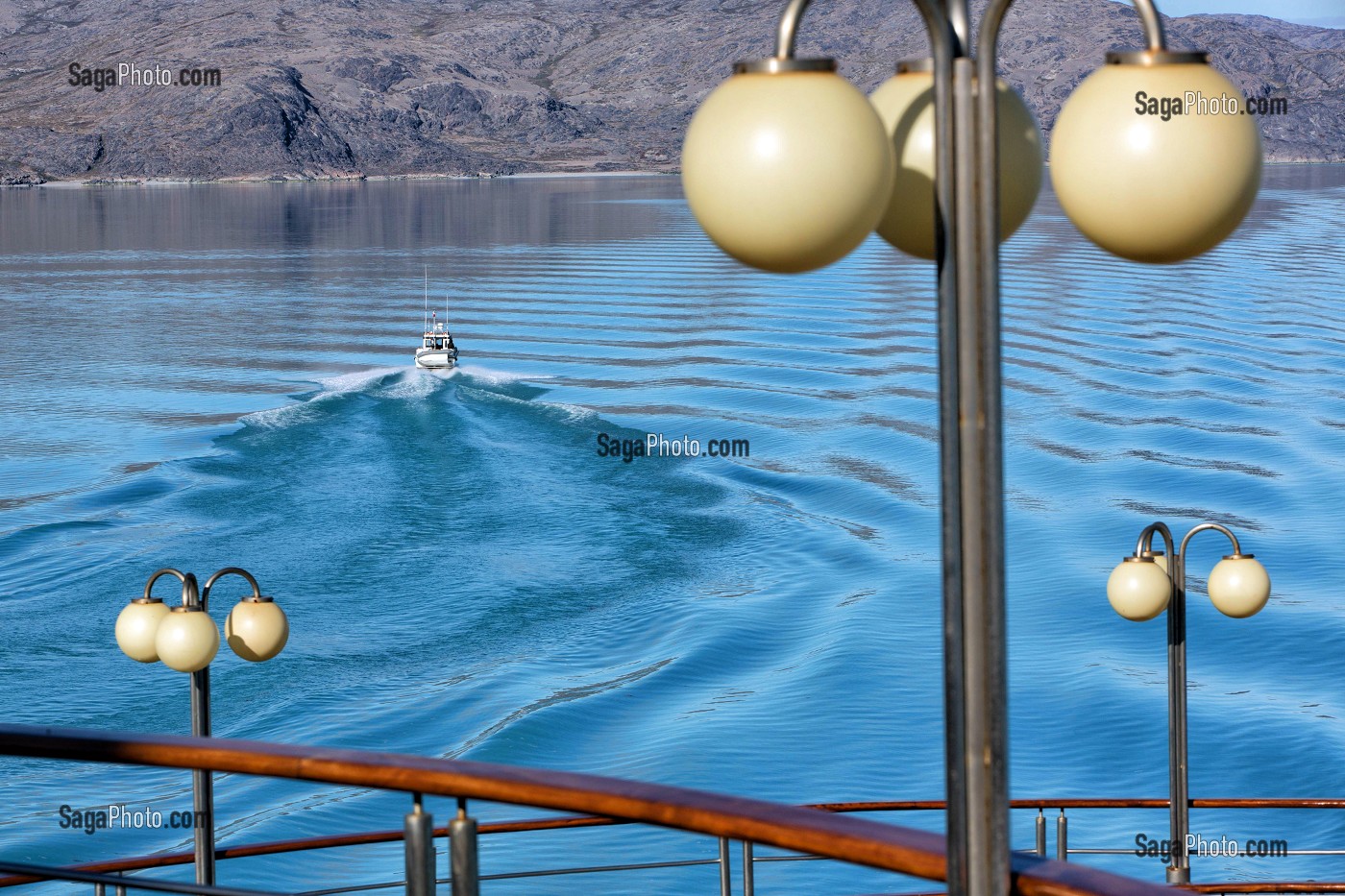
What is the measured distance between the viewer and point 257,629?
29.6 ft

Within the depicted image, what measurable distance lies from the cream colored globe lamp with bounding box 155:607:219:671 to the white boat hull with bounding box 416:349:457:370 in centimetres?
3946

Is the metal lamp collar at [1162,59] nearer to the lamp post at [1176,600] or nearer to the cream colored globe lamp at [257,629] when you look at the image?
the cream colored globe lamp at [257,629]

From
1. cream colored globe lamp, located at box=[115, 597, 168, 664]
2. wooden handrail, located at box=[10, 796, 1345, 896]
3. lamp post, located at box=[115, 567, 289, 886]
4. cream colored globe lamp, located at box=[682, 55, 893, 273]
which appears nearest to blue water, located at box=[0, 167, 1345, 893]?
wooden handrail, located at box=[10, 796, 1345, 896]

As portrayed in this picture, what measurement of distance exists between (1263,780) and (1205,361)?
30.5 m

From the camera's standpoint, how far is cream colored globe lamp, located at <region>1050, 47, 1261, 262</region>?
2.38 meters

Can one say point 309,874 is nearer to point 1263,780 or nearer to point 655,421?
point 1263,780

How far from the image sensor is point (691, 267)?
3189 inches

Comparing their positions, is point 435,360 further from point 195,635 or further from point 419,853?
point 419,853

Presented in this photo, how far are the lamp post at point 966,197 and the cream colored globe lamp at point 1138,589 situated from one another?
28.4 feet

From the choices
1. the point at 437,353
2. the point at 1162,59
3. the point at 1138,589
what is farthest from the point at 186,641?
the point at 437,353

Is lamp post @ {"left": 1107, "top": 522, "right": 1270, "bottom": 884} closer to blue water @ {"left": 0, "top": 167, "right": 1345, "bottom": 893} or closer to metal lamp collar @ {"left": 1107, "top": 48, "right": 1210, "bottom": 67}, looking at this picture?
metal lamp collar @ {"left": 1107, "top": 48, "right": 1210, "bottom": 67}

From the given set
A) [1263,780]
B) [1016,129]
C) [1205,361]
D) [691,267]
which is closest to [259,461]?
[1263,780]

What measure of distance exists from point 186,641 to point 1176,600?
660 centimetres

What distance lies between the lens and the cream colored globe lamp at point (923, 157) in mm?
2561
